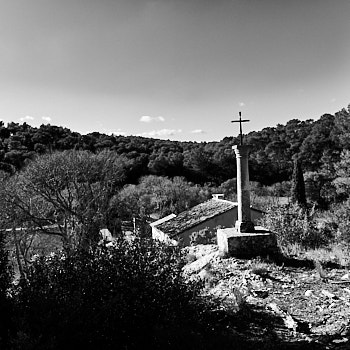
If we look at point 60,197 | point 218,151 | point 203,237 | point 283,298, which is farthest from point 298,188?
point 283,298

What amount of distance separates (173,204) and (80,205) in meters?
11.9

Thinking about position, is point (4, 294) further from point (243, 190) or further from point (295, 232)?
point (295, 232)

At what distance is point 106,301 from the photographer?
3189 millimetres

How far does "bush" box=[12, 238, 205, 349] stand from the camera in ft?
9.68

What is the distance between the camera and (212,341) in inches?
131

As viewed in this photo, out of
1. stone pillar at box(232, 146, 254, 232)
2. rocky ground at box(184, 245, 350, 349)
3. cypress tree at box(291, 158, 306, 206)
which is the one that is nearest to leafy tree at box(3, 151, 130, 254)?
stone pillar at box(232, 146, 254, 232)

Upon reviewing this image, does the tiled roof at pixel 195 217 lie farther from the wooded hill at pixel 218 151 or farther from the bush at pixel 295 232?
the wooded hill at pixel 218 151

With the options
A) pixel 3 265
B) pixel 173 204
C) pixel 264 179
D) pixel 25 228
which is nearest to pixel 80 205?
pixel 25 228

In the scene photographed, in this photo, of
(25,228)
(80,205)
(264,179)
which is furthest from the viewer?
(264,179)

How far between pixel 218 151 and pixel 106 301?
34.1m

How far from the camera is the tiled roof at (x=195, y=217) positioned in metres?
18.2

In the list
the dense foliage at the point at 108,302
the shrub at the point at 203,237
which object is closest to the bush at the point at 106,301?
the dense foliage at the point at 108,302

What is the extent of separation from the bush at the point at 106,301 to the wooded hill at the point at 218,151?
86.5 ft

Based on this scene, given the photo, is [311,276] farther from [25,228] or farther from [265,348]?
[25,228]
